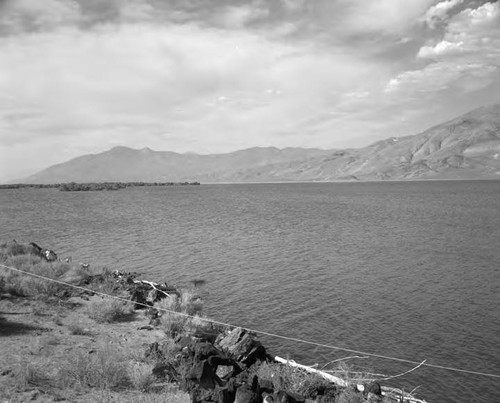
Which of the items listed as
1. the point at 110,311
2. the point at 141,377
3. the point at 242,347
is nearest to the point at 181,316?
the point at 110,311

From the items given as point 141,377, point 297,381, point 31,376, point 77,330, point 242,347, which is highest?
point 31,376

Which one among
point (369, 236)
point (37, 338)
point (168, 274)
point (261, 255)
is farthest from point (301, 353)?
point (369, 236)

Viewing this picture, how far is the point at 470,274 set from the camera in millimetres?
23781

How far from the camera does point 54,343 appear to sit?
1119 centimetres

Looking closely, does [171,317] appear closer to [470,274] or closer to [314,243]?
[470,274]

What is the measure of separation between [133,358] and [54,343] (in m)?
2.31

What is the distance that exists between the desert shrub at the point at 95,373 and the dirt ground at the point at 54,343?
20 centimetres

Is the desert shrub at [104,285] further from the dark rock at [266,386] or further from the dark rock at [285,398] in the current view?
the dark rock at [285,398]

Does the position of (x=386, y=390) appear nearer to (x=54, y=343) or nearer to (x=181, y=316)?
(x=181, y=316)

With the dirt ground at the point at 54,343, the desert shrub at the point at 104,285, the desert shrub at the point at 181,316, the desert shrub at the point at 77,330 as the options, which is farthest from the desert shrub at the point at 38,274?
the desert shrub at the point at 181,316

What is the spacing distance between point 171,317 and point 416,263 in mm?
18611

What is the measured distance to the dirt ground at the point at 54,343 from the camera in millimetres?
8438

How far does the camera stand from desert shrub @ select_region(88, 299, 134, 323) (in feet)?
46.5

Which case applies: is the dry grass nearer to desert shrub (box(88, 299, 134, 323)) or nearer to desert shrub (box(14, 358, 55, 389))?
desert shrub (box(88, 299, 134, 323))
